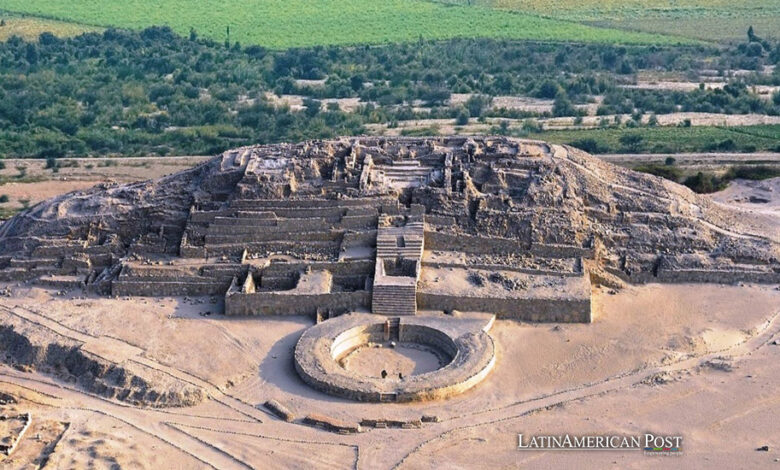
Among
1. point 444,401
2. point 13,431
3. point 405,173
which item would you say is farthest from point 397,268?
point 13,431

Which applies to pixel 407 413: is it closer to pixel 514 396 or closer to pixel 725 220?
pixel 514 396

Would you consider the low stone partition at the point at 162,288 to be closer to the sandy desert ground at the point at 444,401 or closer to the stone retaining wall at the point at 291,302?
the sandy desert ground at the point at 444,401

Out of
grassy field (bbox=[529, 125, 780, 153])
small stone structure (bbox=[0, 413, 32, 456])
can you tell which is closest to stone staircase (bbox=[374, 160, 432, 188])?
small stone structure (bbox=[0, 413, 32, 456])

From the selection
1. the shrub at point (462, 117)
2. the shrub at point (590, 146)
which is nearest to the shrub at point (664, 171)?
the shrub at point (590, 146)

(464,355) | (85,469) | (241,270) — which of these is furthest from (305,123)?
(85,469)

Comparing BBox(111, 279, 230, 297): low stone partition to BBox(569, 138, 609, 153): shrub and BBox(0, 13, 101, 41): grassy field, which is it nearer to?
BBox(569, 138, 609, 153): shrub
